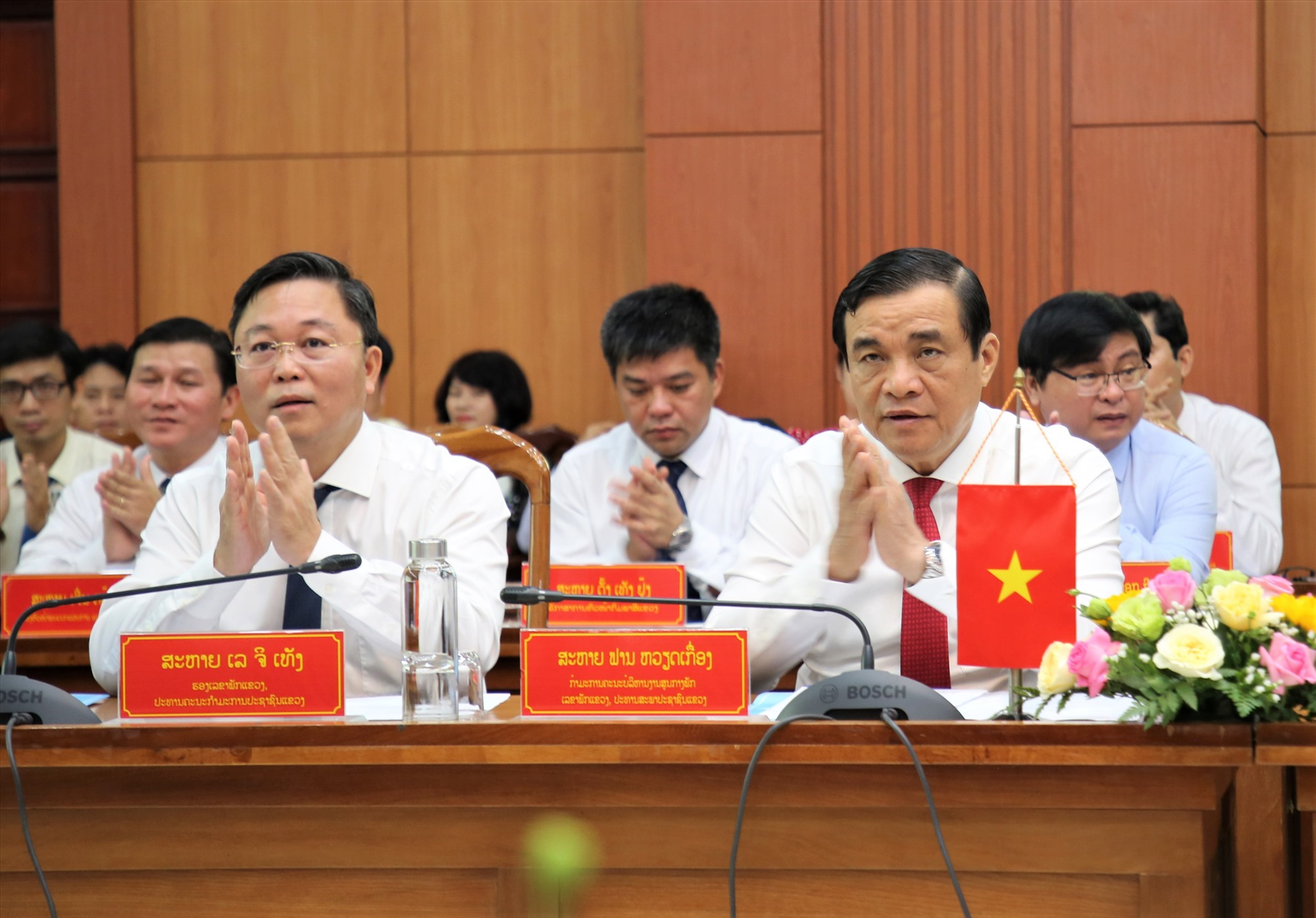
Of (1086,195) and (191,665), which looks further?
(1086,195)

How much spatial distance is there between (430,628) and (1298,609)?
889 mm

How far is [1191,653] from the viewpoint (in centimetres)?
128

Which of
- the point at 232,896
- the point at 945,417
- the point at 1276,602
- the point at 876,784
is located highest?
the point at 945,417

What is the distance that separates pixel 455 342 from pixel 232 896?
10.7 ft

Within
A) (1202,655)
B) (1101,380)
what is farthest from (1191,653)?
(1101,380)

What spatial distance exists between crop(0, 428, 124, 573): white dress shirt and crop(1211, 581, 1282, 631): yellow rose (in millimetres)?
3172

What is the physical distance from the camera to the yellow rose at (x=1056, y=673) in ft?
4.44

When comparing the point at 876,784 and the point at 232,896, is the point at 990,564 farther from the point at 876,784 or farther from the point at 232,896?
the point at 232,896

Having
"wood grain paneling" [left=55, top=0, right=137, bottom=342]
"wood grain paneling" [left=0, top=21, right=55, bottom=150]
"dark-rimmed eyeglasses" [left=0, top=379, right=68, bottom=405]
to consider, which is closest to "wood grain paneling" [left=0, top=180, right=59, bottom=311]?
"wood grain paneling" [left=0, top=21, right=55, bottom=150]

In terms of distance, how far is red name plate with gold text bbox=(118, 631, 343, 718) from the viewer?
57.5 inches

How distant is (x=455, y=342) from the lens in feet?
14.9

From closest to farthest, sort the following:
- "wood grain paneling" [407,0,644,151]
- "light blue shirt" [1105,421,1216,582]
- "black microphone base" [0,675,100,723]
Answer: "black microphone base" [0,675,100,723] → "light blue shirt" [1105,421,1216,582] → "wood grain paneling" [407,0,644,151]

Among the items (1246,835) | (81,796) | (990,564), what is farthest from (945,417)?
(81,796)

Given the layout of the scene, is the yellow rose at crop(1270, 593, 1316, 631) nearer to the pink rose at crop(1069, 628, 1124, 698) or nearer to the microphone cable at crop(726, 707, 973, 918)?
the pink rose at crop(1069, 628, 1124, 698)
